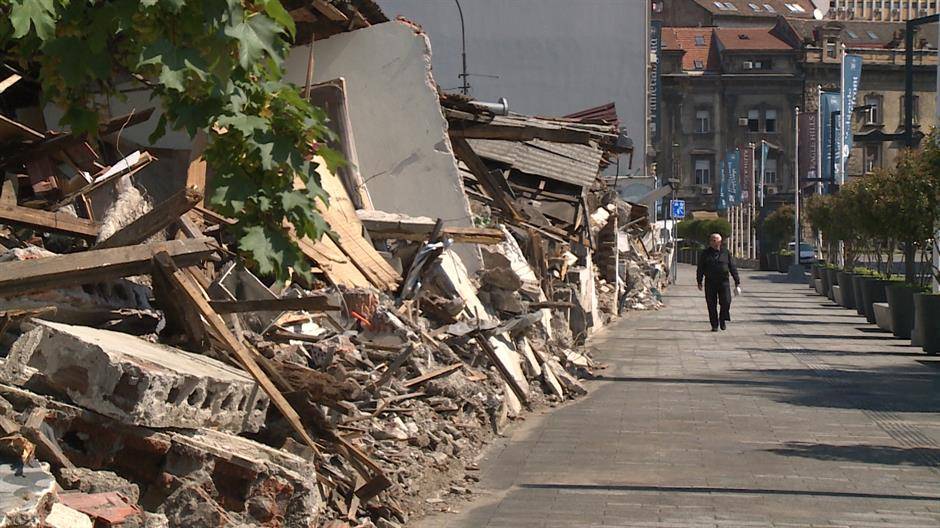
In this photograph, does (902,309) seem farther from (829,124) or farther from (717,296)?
(829,124)

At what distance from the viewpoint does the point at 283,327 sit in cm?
1003

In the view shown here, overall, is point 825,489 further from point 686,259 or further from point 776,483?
point 686,259

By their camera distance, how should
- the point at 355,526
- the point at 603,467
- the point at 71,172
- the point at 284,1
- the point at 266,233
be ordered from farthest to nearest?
the point at 284,1 → the point at 71,172 → the point at 603,467 → the point at 355,526 → the point at 266,233

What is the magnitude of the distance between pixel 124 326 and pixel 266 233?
2.51 meters

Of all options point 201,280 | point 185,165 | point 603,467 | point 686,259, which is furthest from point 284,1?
point 686,259

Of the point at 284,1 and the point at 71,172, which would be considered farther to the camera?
the point at 284,1

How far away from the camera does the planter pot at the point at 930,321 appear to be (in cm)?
1994

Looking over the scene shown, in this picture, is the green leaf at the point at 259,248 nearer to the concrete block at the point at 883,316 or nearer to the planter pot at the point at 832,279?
the concrete block at the point at 883,316

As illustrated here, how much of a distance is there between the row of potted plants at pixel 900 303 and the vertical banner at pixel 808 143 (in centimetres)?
2191

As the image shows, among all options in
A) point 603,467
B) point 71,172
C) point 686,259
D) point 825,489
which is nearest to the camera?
point 825,489

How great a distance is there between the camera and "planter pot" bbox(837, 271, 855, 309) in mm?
34281

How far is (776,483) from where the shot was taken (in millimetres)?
9508

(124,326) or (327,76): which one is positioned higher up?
(327,76)

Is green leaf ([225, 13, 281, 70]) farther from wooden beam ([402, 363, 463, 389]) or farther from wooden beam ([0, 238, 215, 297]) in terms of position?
wooden beam ([402, 363, 463, 389])
